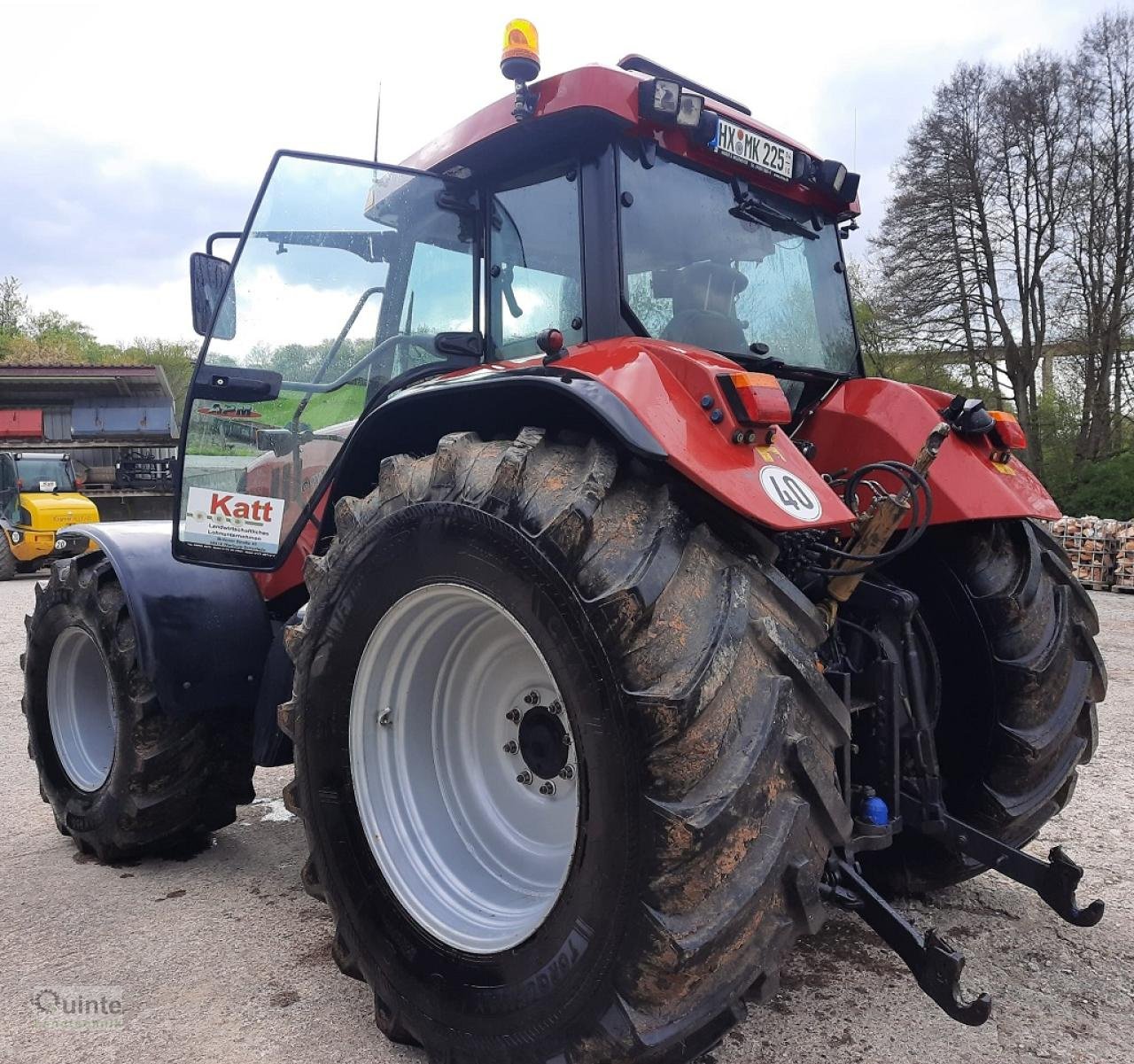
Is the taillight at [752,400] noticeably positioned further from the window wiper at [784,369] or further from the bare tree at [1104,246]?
the bare tree at [1104,246]

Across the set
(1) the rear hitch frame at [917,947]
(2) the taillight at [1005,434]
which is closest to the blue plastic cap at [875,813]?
(1) the rear hitch frame at [917,947]

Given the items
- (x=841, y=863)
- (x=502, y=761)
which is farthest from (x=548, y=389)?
(x=841, y=863)

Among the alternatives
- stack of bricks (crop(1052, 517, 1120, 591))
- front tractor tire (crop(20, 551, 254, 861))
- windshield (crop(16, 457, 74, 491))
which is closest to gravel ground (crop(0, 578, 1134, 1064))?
front tractor tire (crop(20, 551, 254, 861))

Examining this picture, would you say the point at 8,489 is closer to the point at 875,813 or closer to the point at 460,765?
the point at 460,765

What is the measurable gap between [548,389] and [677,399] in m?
0.27

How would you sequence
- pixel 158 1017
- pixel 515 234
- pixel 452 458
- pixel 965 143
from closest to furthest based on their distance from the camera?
pixel 452 458
pixel 158 1017
pixel 515 234
pixel 965 143

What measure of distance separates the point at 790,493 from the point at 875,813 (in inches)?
33.8

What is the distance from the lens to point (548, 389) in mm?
1944

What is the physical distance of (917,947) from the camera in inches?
71.1

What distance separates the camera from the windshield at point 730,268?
2500 mm

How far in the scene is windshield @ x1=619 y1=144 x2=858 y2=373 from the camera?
2500 millimetres

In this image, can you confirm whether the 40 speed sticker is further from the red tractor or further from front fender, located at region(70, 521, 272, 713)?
front fender, located at region(70, 521, 272, 713)

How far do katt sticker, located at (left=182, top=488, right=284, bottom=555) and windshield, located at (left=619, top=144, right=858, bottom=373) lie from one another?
137 centimetres

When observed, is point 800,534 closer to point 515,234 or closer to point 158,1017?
point 515,234
